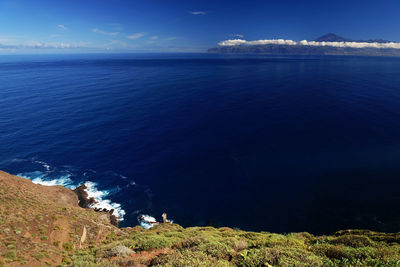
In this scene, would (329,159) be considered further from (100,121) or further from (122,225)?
(100,121)

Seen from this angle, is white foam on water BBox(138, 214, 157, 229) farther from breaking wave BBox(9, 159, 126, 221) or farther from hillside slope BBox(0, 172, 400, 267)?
hillside slope BBox(0, 172, 400, 267)

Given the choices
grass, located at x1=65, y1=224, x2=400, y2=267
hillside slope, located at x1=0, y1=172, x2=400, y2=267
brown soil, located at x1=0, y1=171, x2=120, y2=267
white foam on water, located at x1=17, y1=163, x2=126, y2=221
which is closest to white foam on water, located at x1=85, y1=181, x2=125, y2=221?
white foam on water, located at x1=17, y1=163, x2=126, y2=221

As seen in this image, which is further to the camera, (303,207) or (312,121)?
(312,121)

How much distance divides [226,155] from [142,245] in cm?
4316

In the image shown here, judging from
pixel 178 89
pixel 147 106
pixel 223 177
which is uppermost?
pixel 178 89

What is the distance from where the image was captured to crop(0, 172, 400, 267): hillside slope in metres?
15.6

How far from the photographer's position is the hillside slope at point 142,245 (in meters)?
15.6

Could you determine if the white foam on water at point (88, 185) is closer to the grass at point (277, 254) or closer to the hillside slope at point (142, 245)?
the hillside slope at point (142, 245)

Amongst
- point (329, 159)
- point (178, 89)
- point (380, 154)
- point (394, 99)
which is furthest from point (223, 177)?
point (394, 99)

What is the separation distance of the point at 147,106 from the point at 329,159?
82896 millimetres

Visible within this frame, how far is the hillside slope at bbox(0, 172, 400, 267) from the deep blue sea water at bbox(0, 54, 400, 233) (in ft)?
48.8

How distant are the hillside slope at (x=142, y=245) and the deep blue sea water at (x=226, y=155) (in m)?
14.9

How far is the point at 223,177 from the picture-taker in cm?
5381

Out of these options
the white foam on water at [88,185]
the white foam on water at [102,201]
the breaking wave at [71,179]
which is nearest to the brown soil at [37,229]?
the white foam on water at [102,201]
